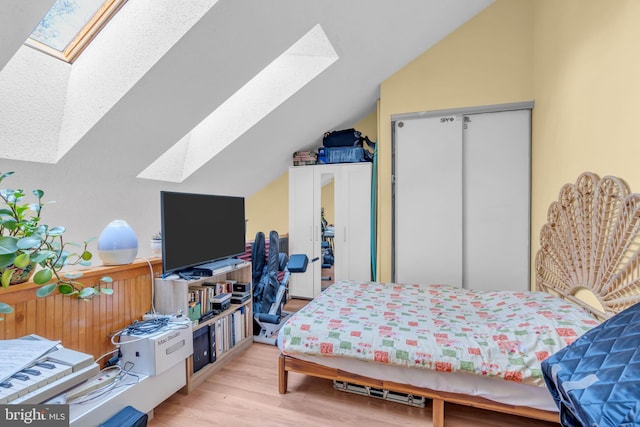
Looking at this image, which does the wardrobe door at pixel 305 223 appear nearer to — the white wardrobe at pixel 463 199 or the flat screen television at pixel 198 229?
the white wardrobe at pixel 463 199

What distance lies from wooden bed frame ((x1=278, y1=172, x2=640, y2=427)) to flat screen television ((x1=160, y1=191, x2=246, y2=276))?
3.18 feet

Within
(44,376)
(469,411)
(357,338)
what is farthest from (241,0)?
(469,411)

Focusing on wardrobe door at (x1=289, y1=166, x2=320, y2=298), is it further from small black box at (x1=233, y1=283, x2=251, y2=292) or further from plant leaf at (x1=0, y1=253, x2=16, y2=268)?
plant leaf at (x1=0, y1=253, x2=16, y2=268)

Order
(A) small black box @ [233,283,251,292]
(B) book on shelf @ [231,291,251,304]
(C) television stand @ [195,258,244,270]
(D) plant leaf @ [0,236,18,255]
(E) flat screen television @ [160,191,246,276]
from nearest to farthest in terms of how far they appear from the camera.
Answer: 1. (D) plant leaf @ [0,236,18,255]
2. (E) flat screen television @ [160,191,246,276]
3. (C) television stand @ [195,258,244,270]
4. (B) book on shelf @ [231,291,251,304]
5. (A) small black box @ [233,283,251,292]

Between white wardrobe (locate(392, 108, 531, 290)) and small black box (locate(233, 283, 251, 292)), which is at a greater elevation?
white wardrobe (locate(392, 108, 531, 290))

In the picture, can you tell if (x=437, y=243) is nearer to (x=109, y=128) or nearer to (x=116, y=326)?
(x=116, y=326)

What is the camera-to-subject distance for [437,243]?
2.99 m

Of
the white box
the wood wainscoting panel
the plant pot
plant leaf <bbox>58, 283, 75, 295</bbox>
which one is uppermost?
the plant pot

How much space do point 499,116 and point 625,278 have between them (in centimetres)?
197

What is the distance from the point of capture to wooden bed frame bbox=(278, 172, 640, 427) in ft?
4.55

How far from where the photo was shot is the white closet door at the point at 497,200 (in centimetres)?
277

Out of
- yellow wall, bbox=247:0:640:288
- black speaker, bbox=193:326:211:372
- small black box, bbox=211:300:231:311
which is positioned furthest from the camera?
small black box, bbox=211:300:231:311

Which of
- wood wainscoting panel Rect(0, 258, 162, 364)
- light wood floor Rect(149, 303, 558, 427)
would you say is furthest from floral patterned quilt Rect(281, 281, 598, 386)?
wood wainscoting panel Rect(0, 258, 162, 364)

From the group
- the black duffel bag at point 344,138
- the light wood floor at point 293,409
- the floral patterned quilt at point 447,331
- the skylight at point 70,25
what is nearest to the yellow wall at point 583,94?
the floral patterned quilt at point 447,331
